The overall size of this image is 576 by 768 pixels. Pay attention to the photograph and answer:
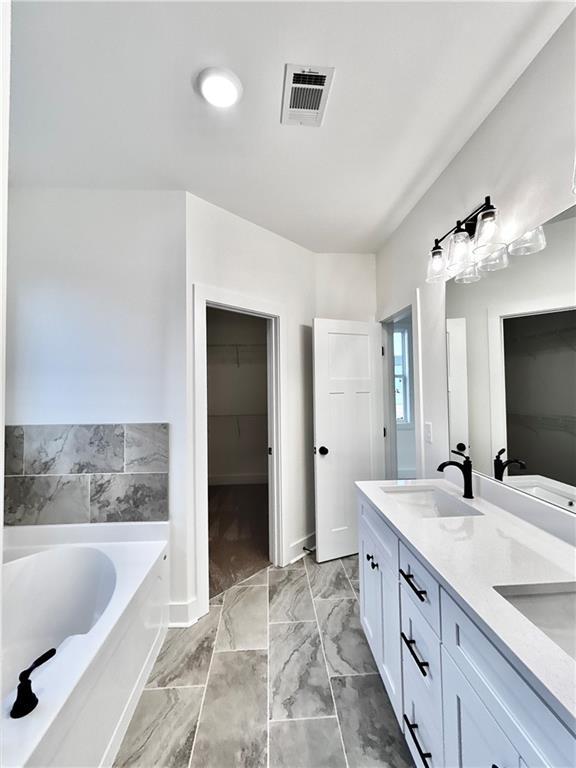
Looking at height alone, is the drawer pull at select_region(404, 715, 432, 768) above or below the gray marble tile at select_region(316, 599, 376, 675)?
above

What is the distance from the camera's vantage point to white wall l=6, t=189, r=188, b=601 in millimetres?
1976

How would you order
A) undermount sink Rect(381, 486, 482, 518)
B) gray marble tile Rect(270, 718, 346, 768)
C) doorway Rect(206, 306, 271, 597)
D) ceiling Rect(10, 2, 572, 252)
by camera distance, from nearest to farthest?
ceiling Rect(10, 2, 572, 252)
gray marble tile Rect(270, 718, 346, 768)
undermount sink Rect(381, 486, 482, 518)
doorway Rect(206, 306, 271, 597)

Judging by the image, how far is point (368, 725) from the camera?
53.1 inches

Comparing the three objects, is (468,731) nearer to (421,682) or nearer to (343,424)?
(421,682)

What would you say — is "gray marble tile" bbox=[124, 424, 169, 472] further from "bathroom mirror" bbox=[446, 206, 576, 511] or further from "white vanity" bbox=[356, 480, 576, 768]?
"bathroom mirror" bbox=[446, 206, 576, 511]

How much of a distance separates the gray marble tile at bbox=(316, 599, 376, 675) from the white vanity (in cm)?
22

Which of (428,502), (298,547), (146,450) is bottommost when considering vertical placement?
(298,547)

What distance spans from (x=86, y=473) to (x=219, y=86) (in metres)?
2.10

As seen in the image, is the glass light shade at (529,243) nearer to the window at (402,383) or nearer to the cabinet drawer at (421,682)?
the cabinet drawer at (421,682)

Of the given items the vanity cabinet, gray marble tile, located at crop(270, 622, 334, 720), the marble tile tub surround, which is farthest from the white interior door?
the marble tile tub surround

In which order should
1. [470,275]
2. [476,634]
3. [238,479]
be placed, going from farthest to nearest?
[238,479], [470,275], [476,634]

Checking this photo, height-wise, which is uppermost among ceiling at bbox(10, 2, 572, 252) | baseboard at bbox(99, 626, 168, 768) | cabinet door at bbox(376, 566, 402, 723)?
ceiling at bbox(10, 2, 572, 252)

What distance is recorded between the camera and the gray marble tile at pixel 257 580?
2.31m

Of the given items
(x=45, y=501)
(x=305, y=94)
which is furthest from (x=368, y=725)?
(x=305, y=94)
